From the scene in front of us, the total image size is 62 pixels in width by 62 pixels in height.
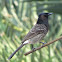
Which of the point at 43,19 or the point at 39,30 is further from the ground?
the point at 43,19

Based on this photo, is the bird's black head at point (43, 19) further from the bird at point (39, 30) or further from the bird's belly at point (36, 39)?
the bird's belly at point (36, 39)

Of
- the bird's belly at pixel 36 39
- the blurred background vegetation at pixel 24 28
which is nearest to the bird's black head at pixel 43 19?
the bird's belly at pixel 36 39

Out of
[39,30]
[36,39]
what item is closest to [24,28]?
[39,30]

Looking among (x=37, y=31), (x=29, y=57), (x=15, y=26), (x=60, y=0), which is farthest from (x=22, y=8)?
(x=29, y=57)

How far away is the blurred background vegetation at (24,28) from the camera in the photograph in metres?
2.71

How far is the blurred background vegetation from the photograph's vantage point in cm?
271

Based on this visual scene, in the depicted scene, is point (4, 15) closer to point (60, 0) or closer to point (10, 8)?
point (10, 8)

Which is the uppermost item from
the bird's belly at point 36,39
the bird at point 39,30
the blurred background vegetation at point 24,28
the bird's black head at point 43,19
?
the bird's black head at point 43,19

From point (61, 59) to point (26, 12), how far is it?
313 cm

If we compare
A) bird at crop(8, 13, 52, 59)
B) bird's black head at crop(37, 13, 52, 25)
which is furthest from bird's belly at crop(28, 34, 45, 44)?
bird's black head at crop(37, 13, 52, 25)

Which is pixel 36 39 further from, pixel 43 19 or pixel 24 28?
pixel 24 28

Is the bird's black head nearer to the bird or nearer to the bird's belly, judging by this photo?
the bird

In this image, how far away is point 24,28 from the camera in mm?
4363

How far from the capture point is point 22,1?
16.7ft
